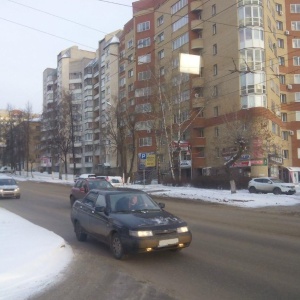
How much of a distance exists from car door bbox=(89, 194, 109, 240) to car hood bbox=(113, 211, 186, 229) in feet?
1.16

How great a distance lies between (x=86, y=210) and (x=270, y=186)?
79.6ft

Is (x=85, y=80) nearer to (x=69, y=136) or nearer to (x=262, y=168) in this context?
(x=69, y=136)

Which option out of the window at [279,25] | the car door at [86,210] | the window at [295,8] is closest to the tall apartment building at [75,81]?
the window at [279,25]

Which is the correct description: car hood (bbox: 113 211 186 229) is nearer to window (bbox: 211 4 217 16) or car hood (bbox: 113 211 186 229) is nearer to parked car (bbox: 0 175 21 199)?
parked car (bbox: 0 175 21 199)

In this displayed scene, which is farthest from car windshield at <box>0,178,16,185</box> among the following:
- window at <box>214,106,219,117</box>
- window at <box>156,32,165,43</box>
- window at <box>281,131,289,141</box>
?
window at <box>281,131,289,141</box>

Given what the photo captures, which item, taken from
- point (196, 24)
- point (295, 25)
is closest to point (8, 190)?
point (196, 24)

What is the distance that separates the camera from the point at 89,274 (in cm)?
693

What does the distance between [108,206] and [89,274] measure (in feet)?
7.29

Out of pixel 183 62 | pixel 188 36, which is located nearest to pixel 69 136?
pixel 188 36

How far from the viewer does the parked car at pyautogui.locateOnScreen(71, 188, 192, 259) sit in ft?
25.2

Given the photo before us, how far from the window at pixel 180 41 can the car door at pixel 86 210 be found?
152 ft

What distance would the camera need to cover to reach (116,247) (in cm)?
818

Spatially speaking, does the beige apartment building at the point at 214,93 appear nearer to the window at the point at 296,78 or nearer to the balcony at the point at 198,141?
the balcony at the point at 198,141

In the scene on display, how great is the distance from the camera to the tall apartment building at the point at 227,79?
1741 inches
